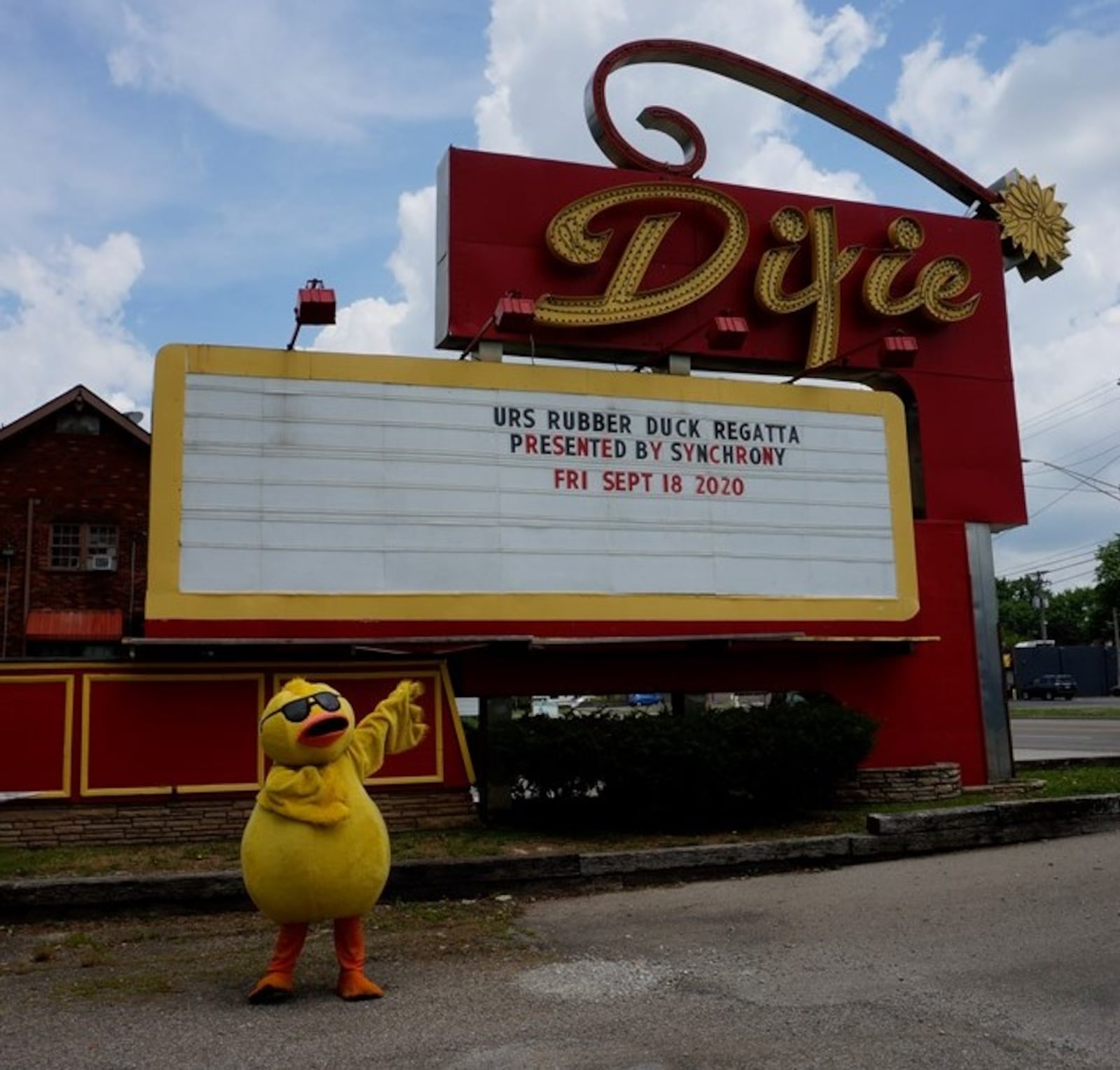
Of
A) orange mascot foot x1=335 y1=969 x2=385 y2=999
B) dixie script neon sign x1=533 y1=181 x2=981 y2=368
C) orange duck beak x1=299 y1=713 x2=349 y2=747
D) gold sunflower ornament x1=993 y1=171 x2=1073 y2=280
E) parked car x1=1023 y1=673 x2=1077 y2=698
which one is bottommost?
orange mascot foot x1=335 y1=969 x2=385 y2=999

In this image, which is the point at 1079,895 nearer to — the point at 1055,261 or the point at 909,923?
the point at 909,923

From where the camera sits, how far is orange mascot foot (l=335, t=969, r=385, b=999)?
6.22 meters

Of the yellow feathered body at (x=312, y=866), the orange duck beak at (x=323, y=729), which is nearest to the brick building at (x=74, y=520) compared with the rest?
the yellow feathered body at (x=312, y=866)

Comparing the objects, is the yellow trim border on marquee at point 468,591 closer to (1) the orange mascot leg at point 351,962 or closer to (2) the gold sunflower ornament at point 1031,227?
(2) the gold sunflower ornament at point 1031,227

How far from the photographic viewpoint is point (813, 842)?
10570 mm

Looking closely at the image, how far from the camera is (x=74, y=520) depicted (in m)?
27.3

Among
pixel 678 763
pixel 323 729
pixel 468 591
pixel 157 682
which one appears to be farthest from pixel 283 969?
pixel 468 591

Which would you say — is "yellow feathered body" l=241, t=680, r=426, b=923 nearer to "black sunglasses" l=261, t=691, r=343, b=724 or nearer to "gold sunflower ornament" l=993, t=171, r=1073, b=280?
"black sunglasses" l=261, t=691, r=343, b=724

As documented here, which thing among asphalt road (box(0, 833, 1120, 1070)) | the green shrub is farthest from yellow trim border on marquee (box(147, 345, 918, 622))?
asphalt road (box(0, 833, 1120, 1070))

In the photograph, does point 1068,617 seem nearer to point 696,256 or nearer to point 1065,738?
point 1065,738

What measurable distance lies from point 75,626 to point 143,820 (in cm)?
1689

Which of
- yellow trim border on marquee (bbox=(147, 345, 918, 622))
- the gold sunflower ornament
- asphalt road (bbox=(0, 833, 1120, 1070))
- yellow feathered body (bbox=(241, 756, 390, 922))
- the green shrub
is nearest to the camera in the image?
asphalt road (bbox=(0, 833, 1120, 1070))

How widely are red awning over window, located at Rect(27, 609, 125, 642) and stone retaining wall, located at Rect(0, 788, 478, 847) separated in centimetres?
1588

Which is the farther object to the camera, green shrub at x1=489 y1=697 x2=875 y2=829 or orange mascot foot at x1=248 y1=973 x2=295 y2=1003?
green shrub at x1=489 y1=697 x2=875 y2=829
